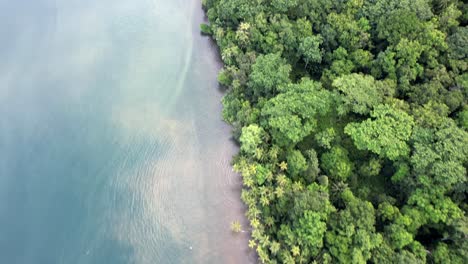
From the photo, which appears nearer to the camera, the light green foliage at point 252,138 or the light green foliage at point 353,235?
the light green foliage at point 353,235

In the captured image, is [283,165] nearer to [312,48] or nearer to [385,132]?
[385,132]

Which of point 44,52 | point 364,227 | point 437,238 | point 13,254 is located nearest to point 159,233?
point 13,254

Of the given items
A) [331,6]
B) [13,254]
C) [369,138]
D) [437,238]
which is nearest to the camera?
[437,238]

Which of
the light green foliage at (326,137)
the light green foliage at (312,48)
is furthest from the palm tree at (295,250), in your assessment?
the light green foliage at (312,48)

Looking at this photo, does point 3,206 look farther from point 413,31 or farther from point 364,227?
point 413,31

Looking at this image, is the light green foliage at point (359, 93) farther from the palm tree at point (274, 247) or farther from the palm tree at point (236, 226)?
the palm tree at point (236, 226)

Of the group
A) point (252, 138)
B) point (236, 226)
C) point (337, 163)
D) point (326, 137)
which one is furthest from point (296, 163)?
point (236, 226)

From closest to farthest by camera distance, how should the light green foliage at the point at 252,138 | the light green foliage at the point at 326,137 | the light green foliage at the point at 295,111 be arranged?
the light green foliage at the point at 295,111
the light green foliage at the point at 326,137
the light green foliage at the point at 252,138
